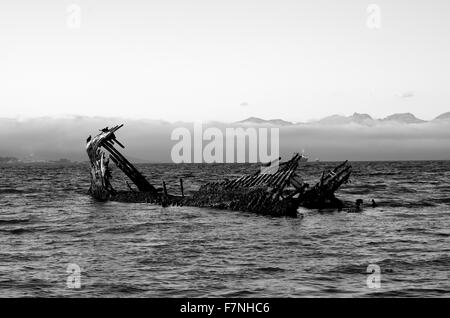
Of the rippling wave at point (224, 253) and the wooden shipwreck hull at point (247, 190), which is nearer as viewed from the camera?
the rippling wave at point (224, 253)

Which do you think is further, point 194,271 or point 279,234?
point 279,234

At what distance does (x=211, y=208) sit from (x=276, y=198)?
5678 millimetres

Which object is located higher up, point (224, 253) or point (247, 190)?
point (247, 190)

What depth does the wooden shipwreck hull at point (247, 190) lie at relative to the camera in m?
30.1

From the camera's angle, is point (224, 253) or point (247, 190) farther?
point (247, 190)

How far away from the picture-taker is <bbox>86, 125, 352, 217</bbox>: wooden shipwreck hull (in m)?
30.1

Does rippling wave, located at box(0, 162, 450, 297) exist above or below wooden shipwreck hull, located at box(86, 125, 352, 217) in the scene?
below

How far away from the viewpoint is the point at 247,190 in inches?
1284

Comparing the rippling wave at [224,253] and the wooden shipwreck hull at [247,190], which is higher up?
the wooden shipwreck hull at [247,190]

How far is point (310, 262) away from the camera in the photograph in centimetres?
1697

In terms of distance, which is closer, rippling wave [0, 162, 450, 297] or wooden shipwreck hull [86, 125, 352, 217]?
rippling wave [0, 162, 450, 297]

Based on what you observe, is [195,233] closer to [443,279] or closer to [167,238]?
[167,238]
